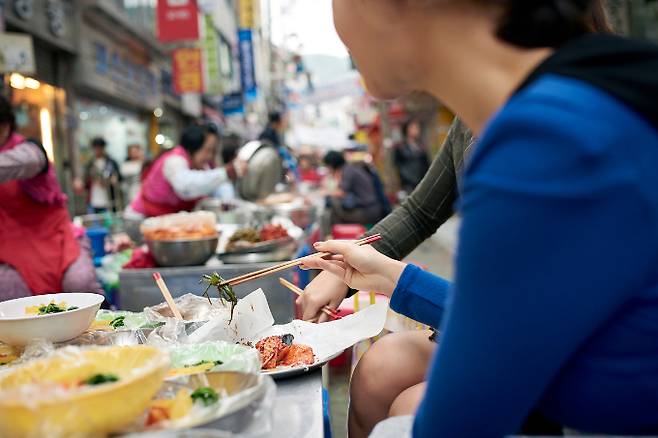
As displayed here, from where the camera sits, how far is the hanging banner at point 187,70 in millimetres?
13859

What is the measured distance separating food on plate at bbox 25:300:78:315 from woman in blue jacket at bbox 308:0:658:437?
3.96 ft

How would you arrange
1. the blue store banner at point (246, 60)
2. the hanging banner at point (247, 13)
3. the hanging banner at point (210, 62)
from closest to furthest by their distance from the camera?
the hanging banner at point (210, 62), the blue store banner at point (246, 60), the hanging banner at point (247, 13)

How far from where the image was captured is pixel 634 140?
2.71 feet

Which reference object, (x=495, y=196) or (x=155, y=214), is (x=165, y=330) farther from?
(x=155, y=214)

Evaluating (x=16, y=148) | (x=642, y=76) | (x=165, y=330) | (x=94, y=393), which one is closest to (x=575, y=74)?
(x=642, y=76)

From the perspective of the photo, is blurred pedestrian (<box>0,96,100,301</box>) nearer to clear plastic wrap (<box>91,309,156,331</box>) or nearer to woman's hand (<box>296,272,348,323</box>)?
clear plastic wrap (<box>91,309,156,331</box>)

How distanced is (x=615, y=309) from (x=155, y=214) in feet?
16.4

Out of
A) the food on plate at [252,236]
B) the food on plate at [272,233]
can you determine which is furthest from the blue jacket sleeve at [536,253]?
the food on plate at [272,233]

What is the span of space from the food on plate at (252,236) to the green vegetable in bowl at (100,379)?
262cm

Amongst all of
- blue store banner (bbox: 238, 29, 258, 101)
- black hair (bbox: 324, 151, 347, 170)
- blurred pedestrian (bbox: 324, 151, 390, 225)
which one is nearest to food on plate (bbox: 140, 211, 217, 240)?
blurred pedestrian (bbox: 324, 151, 390, 225)

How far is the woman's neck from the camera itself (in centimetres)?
99

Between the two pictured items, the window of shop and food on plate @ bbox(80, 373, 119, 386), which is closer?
food on plate @ bbox(80, 373, 119, 386)

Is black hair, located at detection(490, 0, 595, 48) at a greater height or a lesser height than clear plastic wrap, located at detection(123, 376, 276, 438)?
greater

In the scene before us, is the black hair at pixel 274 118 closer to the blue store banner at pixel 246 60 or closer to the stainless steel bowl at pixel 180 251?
the stainless steel bowl at pixel 180 251
